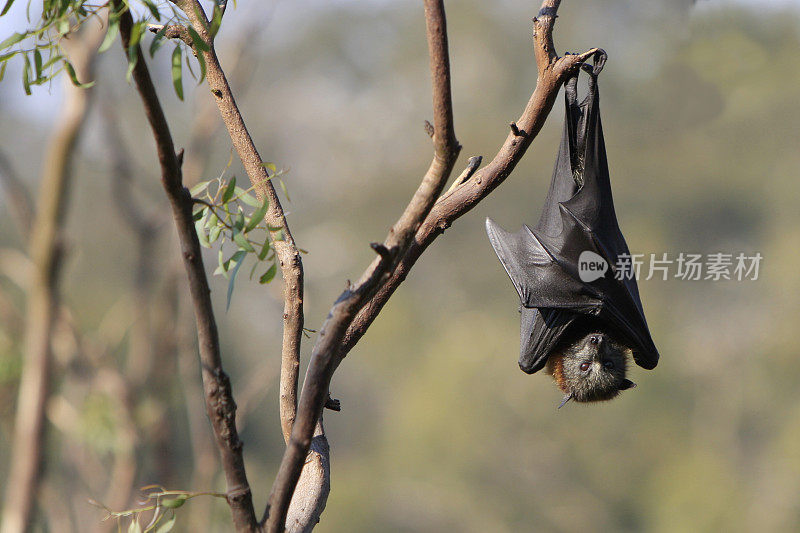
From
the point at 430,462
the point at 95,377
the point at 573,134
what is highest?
the point at 430,462

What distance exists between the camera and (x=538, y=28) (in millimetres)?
3051

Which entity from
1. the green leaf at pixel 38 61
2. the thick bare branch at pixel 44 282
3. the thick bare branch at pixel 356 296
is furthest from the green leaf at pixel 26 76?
the thick bare branch at pixel 44 282

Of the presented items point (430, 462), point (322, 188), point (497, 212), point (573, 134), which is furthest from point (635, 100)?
point (573, 134)

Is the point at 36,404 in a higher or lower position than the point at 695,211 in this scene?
lower

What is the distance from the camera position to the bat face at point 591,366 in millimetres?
4898

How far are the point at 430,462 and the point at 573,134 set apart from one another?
2716 cm

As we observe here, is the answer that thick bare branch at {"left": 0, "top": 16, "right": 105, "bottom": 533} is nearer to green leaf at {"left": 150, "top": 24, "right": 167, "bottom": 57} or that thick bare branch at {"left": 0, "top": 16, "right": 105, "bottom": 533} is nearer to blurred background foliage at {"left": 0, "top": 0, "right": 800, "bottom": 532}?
green leaf at {"left": 150, "top": 24, "right": 167, "bottom": 57}

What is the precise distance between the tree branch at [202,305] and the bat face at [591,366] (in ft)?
9.58

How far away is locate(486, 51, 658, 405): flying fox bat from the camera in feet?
14.8

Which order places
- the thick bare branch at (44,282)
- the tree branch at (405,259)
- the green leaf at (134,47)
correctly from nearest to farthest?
Result: 1. the green leaf at (134,47)
2. the tree branch at (405,259)
3. the thick bare branch at (44,282)

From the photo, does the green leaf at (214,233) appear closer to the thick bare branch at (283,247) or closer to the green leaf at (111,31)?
the thick bare branch at (283,247)

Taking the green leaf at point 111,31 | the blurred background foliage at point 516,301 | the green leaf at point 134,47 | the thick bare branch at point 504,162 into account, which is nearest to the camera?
the green leaf at point 134,47

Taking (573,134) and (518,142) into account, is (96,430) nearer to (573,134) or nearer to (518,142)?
(573,134)

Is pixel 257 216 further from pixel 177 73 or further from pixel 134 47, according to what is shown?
pixel 134 47
